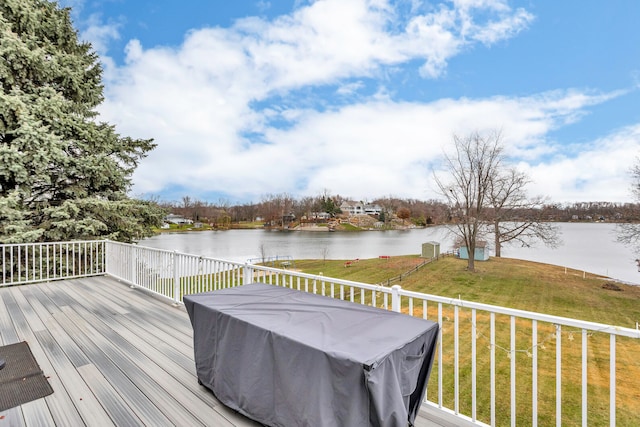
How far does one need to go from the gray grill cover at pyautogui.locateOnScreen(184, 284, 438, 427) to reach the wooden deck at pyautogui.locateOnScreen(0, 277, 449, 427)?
0.85ft

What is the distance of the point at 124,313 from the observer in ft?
13.5

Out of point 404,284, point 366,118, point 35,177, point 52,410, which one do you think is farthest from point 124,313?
point 366,118

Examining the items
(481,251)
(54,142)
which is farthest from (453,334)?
(481,251)

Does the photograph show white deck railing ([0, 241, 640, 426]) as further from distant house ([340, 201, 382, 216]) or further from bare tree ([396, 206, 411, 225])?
distant house ([340, 201, 382, 216])

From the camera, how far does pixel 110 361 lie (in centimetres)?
278

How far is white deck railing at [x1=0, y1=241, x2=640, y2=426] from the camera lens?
252 cm

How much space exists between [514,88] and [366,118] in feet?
35.2

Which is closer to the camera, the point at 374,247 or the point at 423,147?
the point at 423,147

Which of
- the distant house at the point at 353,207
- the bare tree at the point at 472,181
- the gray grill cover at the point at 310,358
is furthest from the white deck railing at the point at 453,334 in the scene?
the distant house at the point at 353,207

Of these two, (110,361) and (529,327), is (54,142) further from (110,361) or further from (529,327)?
(529,327)

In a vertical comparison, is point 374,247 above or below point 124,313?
below

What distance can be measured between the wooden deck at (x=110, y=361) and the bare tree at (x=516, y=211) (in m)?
18.3

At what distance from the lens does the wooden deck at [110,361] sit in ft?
6.63

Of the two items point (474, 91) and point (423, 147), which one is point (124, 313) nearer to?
point (423, 147)
